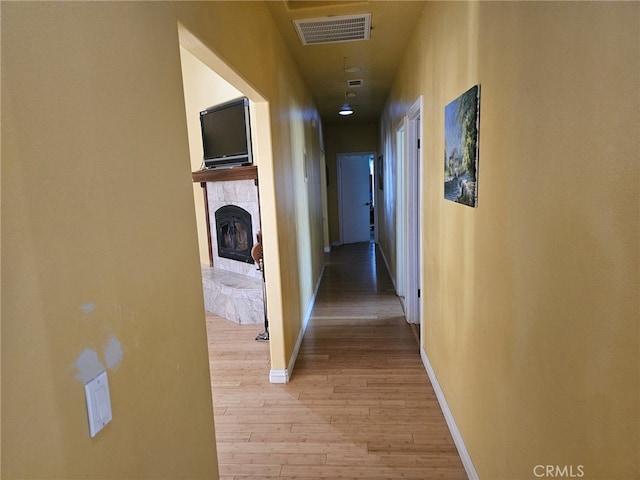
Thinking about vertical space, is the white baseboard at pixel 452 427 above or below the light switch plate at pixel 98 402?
below

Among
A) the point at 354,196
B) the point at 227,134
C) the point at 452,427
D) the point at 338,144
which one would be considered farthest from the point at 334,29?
the point at 354,196

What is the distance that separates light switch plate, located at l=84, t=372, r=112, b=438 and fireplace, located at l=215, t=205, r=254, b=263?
3.42 metres

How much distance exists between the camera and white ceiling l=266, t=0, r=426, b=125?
2.55 metres

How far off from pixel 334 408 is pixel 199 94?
3.78 m

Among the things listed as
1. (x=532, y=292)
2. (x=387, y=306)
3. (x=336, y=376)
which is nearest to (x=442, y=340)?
(x=336, y=376)

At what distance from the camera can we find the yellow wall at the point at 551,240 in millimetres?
787

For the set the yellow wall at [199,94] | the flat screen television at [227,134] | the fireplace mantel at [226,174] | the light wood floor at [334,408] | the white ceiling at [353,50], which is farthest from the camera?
the yellow wall at [199,94]

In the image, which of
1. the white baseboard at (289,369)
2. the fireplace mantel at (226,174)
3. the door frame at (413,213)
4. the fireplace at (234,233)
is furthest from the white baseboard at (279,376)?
the fireplace mantel at (226,174)

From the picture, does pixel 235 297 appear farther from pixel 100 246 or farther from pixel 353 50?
pixel 100 246

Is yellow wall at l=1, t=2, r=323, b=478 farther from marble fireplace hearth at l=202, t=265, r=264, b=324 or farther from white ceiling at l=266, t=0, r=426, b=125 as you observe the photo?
marble fireplace hearth at l=202, t=265, r=264, b=324

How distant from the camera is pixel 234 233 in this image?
177 inches

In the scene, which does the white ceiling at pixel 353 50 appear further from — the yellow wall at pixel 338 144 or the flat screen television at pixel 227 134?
the yellow wall at pixel 338 144

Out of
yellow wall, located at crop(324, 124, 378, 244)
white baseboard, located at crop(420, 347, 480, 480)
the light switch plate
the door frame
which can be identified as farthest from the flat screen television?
yellow wall, located at crop(324, 124, 378, 244)

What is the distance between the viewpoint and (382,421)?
7.59 feet
